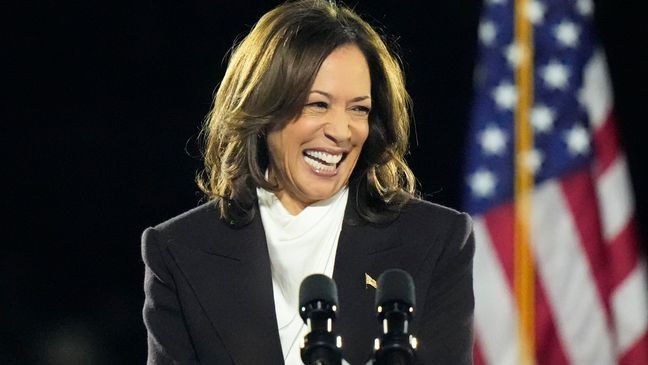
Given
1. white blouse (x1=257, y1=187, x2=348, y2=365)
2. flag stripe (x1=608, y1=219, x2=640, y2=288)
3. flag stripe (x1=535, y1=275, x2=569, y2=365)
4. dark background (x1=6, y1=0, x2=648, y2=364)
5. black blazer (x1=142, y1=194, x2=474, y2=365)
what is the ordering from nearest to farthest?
black blazer (x1=142, y1=194, x2=474, y2=365) → white blouse (x1=257, y1=187, x2=348, y2=365) → dark background (x1=6, y1=0, x2=648, y2=364) → flag stripe (x1=608, y1=219, x2=640, y2=288) → flag stripe (x1=535, y1=275, x2=569, y2=365)

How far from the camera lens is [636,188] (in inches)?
149

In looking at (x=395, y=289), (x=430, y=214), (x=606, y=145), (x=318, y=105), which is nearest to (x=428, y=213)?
(x=430, y=214)

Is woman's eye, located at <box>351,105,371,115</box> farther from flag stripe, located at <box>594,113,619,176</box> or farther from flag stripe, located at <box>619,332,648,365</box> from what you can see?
flag stripe, located at <box>619,332,648,365</box>

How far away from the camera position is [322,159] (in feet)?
6.89

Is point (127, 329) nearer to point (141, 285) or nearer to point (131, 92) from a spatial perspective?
point (141, 285)

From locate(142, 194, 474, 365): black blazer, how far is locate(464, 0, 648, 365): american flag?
5.73ft

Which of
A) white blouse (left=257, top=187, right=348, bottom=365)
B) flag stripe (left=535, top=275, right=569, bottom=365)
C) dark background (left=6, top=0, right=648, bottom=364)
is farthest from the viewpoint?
flag stripe (left=535, top=275, right=569, bottom=365)

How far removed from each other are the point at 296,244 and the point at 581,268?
194 cm

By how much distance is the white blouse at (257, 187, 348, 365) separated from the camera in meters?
2.15

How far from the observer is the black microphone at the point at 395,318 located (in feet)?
4.46

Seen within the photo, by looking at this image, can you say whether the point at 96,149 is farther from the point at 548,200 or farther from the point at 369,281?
the point at 369,281

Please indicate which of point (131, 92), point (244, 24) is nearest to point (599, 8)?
point (244, 24)

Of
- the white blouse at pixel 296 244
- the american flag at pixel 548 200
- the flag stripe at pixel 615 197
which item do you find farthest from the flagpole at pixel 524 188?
the white blouse at pixel 296 244

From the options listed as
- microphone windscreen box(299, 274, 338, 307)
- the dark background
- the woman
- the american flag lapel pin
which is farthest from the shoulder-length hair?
the dark background
